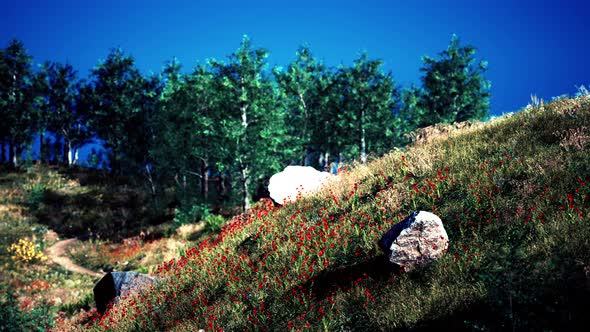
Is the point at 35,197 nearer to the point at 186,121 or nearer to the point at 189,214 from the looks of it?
the point at 186,121

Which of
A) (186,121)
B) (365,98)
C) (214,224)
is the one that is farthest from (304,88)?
(214,224)

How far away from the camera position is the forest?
25.1 metres

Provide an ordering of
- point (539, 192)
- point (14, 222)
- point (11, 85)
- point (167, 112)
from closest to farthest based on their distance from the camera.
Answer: point (539, 192) < point (14, 222) < point (167, 112) < point (11, 85)

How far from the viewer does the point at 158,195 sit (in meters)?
36.2

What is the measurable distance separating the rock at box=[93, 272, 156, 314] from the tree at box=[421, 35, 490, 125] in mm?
30203

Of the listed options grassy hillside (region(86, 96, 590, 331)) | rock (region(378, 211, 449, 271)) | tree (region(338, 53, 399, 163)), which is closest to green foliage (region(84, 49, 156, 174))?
tree (region(338, 53, 399, 163))

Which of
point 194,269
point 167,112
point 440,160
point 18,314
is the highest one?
point 167,112

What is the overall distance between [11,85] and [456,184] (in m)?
50.6

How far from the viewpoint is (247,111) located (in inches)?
1006

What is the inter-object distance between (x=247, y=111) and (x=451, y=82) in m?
20.7

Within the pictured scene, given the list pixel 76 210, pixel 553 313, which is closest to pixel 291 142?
pixel 76 210

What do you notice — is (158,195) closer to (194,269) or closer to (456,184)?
(194,269)

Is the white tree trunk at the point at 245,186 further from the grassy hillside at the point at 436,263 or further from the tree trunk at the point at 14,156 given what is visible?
the tree trunk at the point at 14,156

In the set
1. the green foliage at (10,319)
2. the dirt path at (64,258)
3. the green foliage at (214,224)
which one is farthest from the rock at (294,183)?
the dirt path at (64,258)
